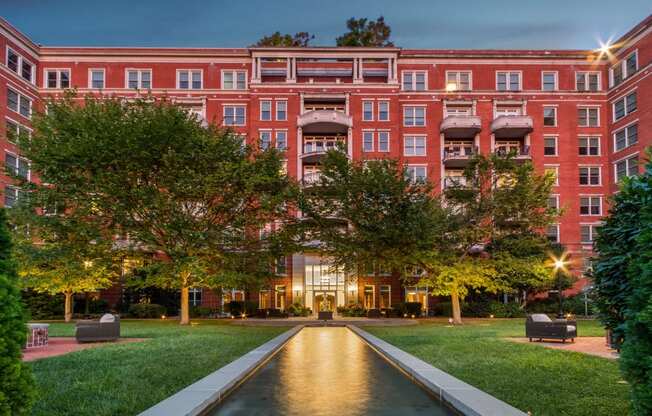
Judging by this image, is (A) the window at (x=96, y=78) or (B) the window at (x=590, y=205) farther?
(B) the window at (x=590, y=205)

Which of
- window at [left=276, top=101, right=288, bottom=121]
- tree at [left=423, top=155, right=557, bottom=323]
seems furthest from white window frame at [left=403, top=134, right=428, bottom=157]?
tree at [left=423, top=155, right=557, bottom=323]

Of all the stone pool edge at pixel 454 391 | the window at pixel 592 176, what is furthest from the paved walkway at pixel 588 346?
the window at pixel 592 176

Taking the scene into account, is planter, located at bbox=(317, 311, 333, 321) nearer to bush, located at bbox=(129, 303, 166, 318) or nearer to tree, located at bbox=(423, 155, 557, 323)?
tree, located at bbox=(423, 155, 557, 323)

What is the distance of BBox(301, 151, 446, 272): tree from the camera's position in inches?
1361

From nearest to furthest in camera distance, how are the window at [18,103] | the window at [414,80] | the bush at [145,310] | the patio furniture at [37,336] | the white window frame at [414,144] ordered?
the patio furniture at [37,336], the bush at [145,310], the window at [18,103], the white window frame at [414,144], the window at [414,80]

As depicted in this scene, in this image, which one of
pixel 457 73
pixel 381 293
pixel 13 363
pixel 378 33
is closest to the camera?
pixel 13 363

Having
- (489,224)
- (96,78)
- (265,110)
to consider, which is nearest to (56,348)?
(489,224)

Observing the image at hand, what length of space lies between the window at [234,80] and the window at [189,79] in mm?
2373

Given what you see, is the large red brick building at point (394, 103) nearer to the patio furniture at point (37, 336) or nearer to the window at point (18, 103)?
the window at point (18, 103)

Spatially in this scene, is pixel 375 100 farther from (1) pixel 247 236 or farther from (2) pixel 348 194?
(1) pixel 247 236

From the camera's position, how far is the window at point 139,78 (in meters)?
53.7

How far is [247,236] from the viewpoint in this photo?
3612 cm

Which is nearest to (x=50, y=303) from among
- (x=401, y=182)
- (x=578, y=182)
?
(x=401, y=182)

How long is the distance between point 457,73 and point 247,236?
97.7 feet
